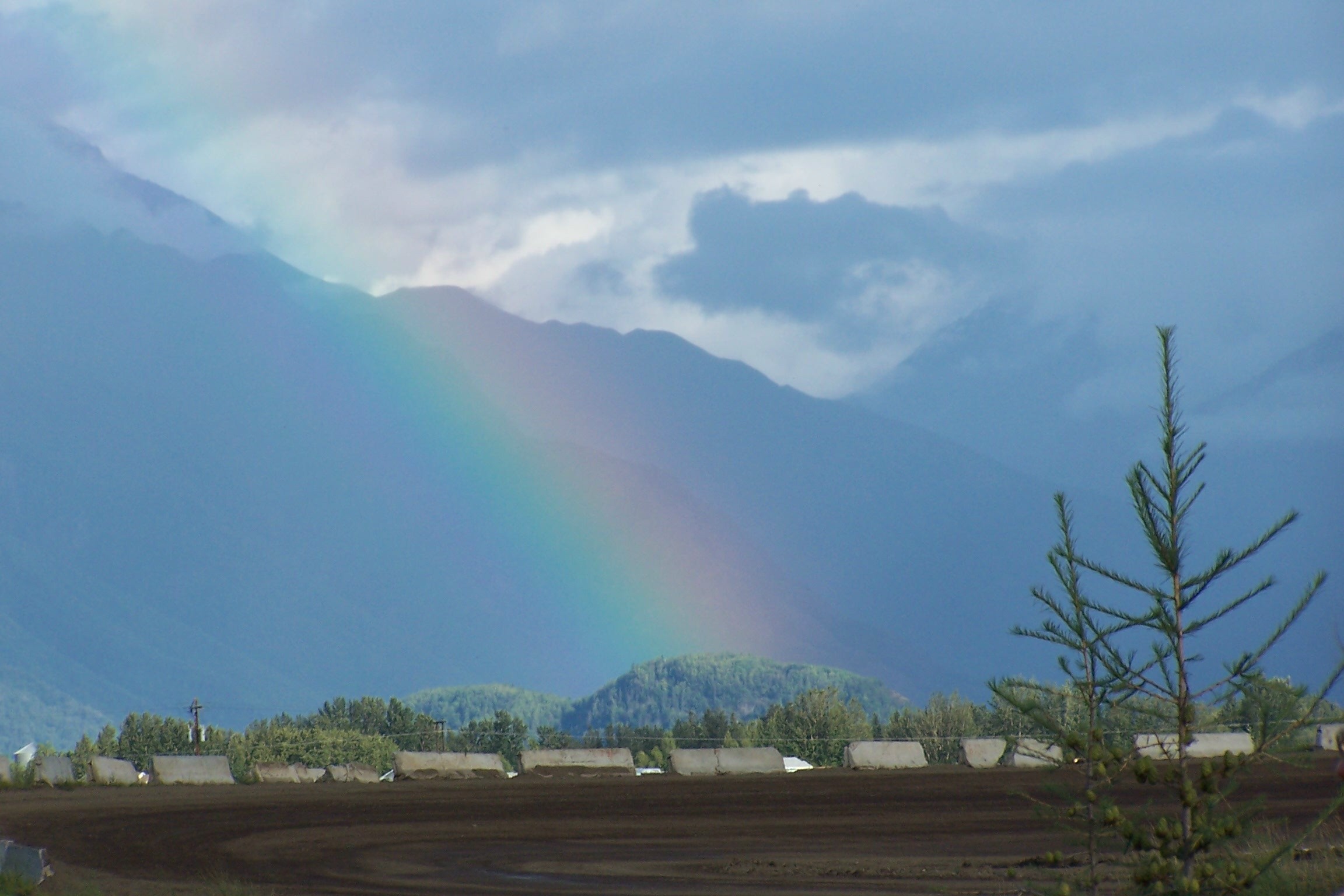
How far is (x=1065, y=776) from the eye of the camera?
3156 cm

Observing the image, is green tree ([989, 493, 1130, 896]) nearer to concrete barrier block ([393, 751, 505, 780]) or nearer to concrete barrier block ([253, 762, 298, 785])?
concrete barrier block ([393, 751, 505, 780])

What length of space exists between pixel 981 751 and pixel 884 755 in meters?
2.72

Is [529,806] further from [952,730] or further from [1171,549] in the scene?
[952,730]

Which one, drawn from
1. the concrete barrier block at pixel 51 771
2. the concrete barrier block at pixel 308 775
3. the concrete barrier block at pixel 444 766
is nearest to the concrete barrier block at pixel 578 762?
the concrete barrier block at pixel 444 766

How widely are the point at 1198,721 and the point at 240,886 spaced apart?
39.9ft

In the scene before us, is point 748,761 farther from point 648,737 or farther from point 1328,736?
point 648,737

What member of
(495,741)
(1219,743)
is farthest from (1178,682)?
(495,741)

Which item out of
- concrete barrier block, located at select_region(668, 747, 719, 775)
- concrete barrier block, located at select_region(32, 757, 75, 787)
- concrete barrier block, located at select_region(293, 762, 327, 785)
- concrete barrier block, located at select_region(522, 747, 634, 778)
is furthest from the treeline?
concrete barrier block, located at select_region(668, 747, 719, 775)

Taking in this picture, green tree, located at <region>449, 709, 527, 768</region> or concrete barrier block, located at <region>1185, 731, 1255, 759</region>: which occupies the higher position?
concrete barrier block, located at <region>1185, 731, 1255, 759</region>

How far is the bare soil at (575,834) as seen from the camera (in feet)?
59.4

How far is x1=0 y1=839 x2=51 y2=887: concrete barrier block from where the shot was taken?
17422mm

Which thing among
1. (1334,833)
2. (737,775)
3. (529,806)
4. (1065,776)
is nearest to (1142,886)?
(1334,833)

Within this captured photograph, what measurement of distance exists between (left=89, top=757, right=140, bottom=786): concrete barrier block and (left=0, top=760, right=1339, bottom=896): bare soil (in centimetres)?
142

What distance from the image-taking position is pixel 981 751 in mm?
38781
